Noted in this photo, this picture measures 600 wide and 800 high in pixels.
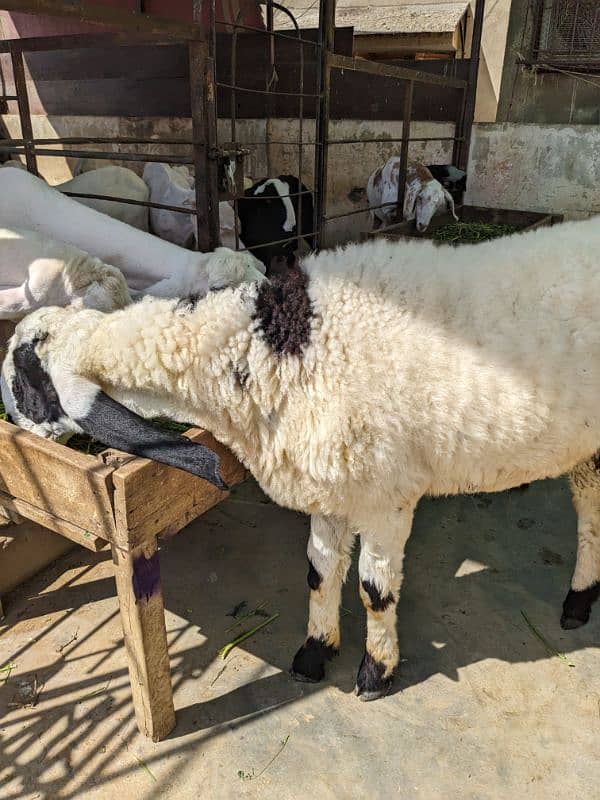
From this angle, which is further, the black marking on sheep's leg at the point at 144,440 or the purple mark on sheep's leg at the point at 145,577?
the purple mark on sheep's leg at the point at 145,577

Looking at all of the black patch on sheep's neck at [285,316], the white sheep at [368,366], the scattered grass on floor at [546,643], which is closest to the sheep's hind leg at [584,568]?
the scattered grass on floor at [546,643]

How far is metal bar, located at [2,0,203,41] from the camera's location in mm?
2321

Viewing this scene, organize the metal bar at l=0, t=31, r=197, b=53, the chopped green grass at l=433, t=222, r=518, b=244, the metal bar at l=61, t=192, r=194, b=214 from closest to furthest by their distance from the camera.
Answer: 1. the metal bar at l=0, t=31, r=197, b=53
2. the metal bar at l=61, t=192, r=194, b=214
3. the chopped green grass at l=433, t=222, r=518, b=244

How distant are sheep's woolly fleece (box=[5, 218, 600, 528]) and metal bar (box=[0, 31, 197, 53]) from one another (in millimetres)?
1675

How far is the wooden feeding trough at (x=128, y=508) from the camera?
200 centimetres

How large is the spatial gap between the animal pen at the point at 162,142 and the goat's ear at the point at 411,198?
26 centimetres

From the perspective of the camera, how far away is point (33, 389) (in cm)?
221

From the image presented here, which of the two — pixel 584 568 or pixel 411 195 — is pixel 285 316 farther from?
pixel 411 195

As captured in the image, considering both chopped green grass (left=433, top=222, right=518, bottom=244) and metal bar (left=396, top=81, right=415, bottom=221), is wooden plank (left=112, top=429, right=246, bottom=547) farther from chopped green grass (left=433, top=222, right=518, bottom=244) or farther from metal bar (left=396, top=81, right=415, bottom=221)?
metal bar (left=396, top=81, right=415, bottom=221)

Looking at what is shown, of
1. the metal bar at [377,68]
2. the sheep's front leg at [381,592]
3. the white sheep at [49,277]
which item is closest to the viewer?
the sheep's front leg at [381,592]

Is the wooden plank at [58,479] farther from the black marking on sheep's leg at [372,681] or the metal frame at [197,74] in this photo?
the metal frame at [197,74]

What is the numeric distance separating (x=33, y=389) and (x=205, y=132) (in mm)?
1763

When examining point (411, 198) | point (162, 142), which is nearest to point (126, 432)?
point (162, 142)

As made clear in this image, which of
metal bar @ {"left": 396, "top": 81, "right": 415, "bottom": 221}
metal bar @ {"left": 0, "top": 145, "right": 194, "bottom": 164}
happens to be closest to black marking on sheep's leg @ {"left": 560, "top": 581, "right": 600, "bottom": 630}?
metal bar @ {"left": 0, "top": 145, "right": 194, "bottom": 164}
